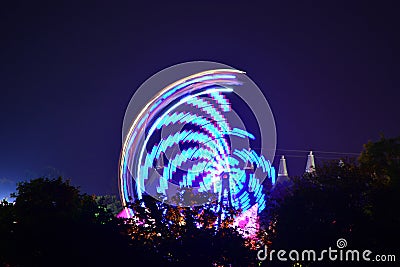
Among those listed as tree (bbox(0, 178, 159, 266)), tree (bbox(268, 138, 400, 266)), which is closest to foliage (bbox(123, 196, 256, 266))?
tree (bbox(0, 178, 159, 266))

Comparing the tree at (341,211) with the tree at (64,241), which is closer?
the tree at (64,241)

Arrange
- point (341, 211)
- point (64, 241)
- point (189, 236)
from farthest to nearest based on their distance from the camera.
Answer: point (341, 211) → point (189, 236) → point (64, 241)

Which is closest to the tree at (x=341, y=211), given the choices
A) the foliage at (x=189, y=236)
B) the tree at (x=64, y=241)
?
the foliage at (x=189, y=236)

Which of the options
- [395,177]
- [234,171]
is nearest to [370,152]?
[395,177]

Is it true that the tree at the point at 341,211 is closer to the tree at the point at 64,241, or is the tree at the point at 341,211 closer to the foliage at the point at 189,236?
the foliage at the point at 189,236

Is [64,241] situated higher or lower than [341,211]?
lower

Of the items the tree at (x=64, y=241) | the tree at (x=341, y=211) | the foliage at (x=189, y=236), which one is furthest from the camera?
the tree at (x=341, y=211)

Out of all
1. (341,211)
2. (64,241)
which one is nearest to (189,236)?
(64,241)

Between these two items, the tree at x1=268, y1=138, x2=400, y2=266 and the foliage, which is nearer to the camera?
the foliage

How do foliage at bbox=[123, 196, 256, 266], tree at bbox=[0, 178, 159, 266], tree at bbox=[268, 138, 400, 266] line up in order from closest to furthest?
tree at bbox=[0, 178, 159, 266] → foliage at bbox=[123, 196, 256, 266] → tree at bbox=[268, 138, 400, 266]

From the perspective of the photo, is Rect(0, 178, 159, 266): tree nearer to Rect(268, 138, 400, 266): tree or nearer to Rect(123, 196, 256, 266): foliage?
Rect(123, 196, 256, 266): foliage

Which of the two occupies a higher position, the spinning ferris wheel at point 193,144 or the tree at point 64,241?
the spinning ferris wheel at point 193,144

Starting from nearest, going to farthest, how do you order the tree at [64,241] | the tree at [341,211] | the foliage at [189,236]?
1. the tree at [64,241]
2. the foliage at [189,236]
3. the tree at [341,211]

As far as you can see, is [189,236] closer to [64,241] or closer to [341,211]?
[64,241]
